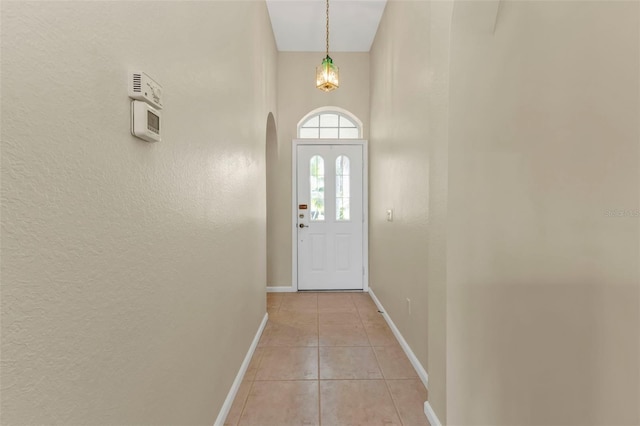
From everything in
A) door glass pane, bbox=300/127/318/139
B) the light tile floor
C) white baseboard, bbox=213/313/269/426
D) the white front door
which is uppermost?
door glass pane, bbox=300/127/318/139

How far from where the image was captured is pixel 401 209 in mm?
2914

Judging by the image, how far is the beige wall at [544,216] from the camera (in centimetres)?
84

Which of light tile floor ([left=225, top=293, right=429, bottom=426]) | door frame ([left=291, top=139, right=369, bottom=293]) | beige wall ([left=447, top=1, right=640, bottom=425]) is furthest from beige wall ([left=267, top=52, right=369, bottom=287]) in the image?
beige wall ([left=447, top=1, right=640, bottom=425])

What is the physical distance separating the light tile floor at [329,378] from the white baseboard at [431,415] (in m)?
0.03

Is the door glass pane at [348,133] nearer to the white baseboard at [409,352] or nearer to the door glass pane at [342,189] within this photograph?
the door glass pane at [342,189]

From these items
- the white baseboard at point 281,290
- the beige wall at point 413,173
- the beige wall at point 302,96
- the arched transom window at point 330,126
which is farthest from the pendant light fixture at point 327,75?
the white baseboard at point 281,290

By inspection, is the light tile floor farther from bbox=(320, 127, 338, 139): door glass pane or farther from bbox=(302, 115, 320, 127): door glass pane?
bbox=(302, 115, 320, 127): door glass pane

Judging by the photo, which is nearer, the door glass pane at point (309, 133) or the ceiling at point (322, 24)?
the ceiling at point (322, 24)

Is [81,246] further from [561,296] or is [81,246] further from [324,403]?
[324,403]

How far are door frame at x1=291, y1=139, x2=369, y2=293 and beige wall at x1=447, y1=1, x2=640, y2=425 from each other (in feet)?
9.46

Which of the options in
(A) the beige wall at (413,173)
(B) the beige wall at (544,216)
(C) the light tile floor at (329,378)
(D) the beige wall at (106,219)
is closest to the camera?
(D) the beige wall at (106,219)

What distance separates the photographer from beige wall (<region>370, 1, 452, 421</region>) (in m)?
1.73

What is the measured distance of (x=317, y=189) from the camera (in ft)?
14.9

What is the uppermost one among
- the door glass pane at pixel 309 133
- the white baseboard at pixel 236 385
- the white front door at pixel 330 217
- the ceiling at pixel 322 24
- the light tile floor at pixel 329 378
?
the ceiling at pixel 322 24
